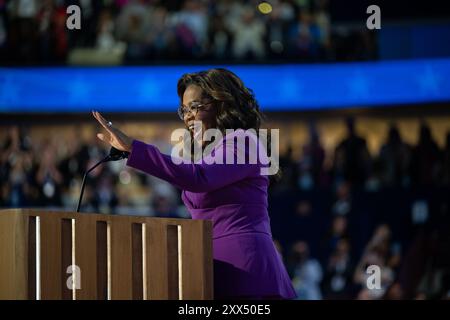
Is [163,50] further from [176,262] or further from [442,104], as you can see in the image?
[176,262]

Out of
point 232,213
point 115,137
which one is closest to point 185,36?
point 232,213

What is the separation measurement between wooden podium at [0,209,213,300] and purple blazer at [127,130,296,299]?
5.1 inches

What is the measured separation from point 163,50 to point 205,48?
45 cm

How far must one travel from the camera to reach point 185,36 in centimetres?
1045

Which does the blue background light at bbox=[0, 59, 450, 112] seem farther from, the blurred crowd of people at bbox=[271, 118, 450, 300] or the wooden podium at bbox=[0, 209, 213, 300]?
the wooden podium at bbox=[0, 209, 213, 300]

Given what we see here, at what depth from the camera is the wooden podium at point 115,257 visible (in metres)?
2.57

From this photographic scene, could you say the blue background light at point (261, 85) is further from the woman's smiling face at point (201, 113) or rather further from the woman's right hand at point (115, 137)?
the woman's right hand at point (115, 137)

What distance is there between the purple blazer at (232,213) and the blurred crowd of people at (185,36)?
24.8 feet

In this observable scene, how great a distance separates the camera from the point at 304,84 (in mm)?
10500

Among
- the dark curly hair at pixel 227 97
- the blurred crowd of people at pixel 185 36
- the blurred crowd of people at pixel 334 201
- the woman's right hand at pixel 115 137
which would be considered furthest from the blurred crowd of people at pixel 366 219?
the woman's right hand at pixel 115 137

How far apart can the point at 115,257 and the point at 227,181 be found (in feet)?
1.25

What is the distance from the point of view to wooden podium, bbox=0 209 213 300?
257 cm

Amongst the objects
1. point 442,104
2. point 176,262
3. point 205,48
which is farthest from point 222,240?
point 442,104

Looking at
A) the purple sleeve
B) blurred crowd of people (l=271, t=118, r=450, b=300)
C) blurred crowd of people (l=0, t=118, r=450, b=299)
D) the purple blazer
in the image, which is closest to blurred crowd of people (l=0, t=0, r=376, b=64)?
blurred crowd of people (l=0, t=118, r=450, b=299)
